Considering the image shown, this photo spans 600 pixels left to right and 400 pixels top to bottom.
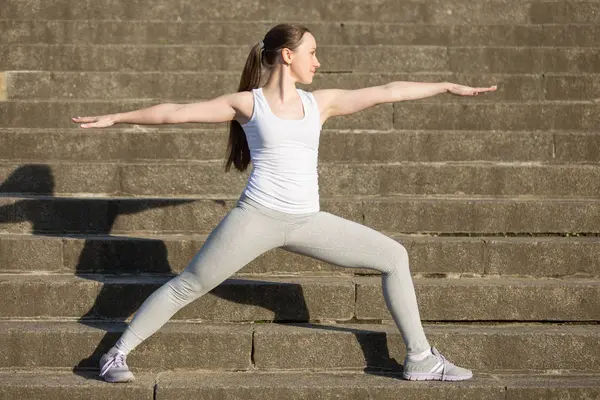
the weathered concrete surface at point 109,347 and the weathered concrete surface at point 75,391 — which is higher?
the weathered concrete surface at point 109,347

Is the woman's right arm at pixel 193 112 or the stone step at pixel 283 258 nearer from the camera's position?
the woman's right arm at pixel 193 112

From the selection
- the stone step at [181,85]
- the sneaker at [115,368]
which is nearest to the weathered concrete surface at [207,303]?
the sneaker at [115,368]

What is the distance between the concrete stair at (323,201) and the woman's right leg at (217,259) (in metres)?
0.39

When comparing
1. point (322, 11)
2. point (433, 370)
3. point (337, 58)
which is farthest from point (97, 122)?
point (322, 11)

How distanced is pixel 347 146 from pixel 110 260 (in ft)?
6.95

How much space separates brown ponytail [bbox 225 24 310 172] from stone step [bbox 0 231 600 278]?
40.9 inches

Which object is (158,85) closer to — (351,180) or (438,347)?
(351,180)

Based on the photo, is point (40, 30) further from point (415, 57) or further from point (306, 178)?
point (306, 178)

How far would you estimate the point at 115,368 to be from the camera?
16.3 feet

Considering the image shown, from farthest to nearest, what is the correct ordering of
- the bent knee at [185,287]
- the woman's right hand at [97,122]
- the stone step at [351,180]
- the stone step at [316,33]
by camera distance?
the stone step at [316,33] → the stone step at [351,180] → the bent knee at [185,287] → the woman's right hand at [97,122]

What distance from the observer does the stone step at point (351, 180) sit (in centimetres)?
683

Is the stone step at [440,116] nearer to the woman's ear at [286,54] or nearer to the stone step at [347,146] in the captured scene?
the stone step at [347,146]

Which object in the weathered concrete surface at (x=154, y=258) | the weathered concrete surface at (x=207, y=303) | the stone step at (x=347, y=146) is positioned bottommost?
the weathered concrete surface at (x=207, y=303)

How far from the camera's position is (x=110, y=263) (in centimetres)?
602
